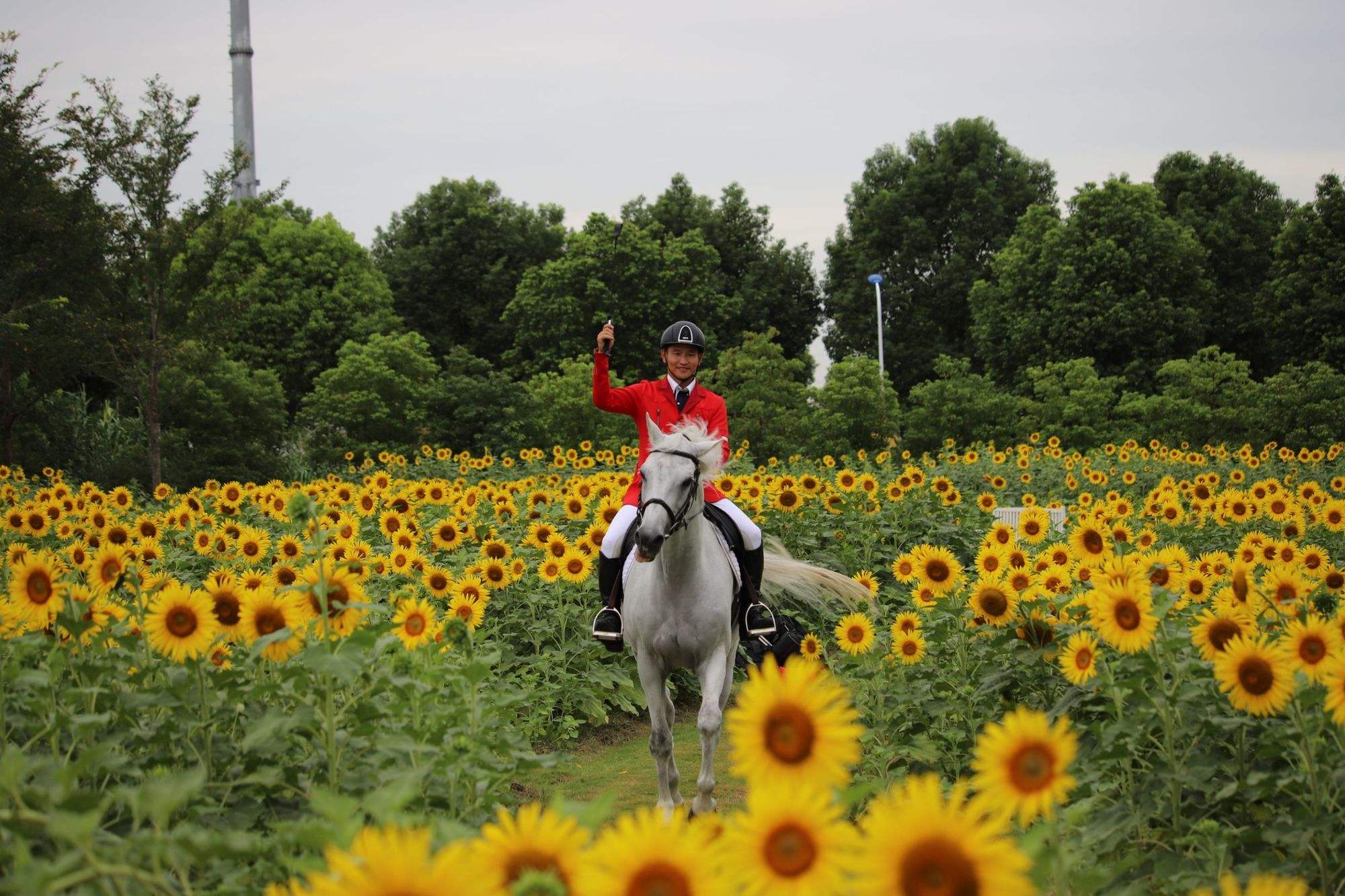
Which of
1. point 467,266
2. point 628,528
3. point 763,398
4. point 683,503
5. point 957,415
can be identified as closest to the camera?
point 683,503

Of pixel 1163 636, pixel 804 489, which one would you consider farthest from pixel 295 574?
pixel 804 489

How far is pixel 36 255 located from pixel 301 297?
2437 cm

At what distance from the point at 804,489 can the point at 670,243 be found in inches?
1378

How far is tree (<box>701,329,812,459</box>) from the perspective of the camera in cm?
2737

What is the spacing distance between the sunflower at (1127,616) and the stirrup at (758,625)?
3595 mm

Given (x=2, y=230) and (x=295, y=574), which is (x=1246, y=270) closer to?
(x=2, y=230)

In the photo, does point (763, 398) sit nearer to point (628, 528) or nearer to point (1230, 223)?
point (628, 528)

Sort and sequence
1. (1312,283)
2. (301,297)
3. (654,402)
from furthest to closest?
1. (301,297)
2. (1312,283)
3. (654,402)

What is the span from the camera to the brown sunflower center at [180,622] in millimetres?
3736

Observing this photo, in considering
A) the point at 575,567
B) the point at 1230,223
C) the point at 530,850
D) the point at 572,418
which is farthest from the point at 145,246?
the point at 1230,223

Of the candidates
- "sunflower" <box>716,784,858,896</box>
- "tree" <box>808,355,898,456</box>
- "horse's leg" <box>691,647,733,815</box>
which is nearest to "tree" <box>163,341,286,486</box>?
"tree" <box>808,355,898,456</box>

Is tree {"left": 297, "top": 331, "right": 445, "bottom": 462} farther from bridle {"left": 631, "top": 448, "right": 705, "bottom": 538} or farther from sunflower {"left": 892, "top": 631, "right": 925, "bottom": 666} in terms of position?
sunflower {"left": 892, "top": 631, "right": 925, "bottom": 666}

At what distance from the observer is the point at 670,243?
47.8 meters

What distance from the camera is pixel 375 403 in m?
27.8
